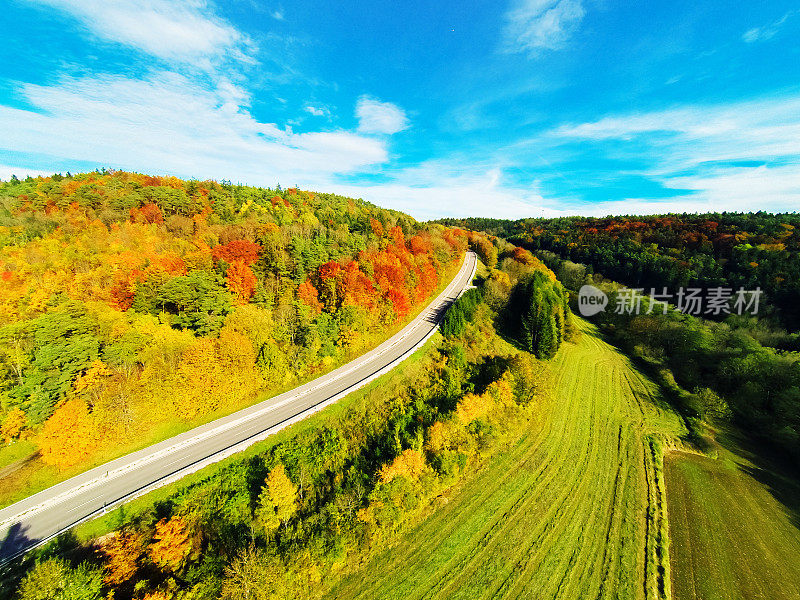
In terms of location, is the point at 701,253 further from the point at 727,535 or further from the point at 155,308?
the point at 155,308

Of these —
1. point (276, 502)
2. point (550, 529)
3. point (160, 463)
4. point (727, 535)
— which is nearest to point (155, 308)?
point (160, 463)

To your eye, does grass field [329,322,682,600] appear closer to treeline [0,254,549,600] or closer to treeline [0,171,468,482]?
treeline [0,254,549,600]

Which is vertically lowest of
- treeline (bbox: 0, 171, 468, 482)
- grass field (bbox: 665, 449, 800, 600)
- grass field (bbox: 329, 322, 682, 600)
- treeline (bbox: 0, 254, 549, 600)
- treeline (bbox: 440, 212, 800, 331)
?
grass field (bbox: 665, 449, 800, 600)

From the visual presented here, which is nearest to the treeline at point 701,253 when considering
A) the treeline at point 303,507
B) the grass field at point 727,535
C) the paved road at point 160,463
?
the grass field at point 727,535

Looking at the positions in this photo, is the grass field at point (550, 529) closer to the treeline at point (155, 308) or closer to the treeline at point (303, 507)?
the treeline at point (303, 507)

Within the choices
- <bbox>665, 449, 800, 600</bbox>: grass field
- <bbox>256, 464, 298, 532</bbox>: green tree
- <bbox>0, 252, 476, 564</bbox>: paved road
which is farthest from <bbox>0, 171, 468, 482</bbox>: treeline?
<bbox>665, 449, 800, 600</bbox>: grass field

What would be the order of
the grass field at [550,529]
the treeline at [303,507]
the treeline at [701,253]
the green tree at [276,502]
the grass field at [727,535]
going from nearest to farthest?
the treeline at [303,507]
the grass field at [550,529]
the green tree at [276,502]
the grass field at [727,535]
the treeline at [701,253]
